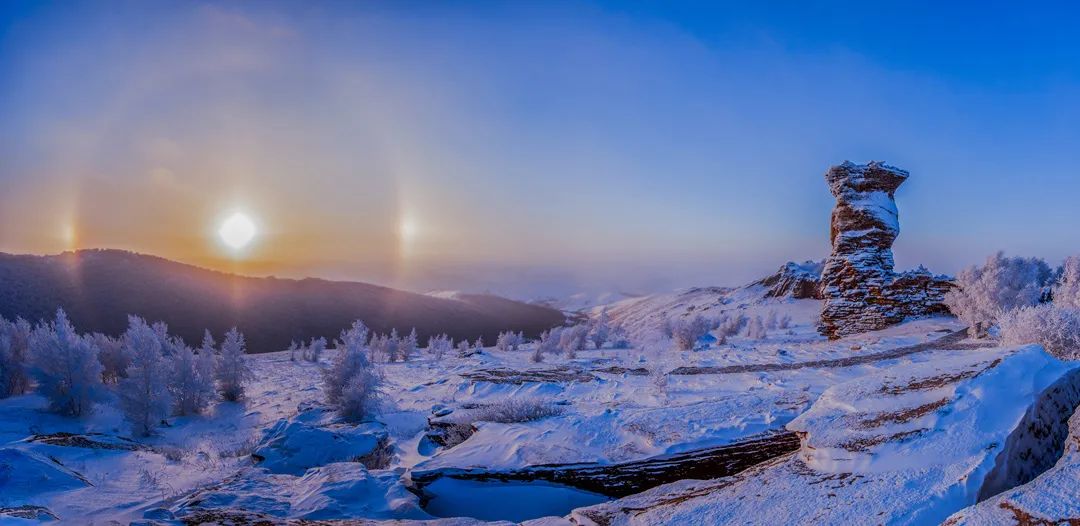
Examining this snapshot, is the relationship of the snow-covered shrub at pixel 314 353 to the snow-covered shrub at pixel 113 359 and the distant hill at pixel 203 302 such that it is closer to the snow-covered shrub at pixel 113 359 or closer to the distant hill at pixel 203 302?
the snow-covered shrub at pixel 113 359

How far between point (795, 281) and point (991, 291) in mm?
26216

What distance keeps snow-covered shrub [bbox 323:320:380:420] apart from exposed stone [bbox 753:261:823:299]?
110ft

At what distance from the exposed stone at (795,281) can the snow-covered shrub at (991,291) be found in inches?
704

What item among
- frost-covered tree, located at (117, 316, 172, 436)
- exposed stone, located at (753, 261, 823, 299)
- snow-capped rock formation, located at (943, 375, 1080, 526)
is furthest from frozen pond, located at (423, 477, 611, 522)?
exposed stone, located at (753, 261, 823, 299)

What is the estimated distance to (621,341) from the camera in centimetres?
2688

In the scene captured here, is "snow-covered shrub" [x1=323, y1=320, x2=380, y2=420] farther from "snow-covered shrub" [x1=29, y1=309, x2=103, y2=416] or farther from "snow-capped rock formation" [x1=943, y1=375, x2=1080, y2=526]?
"snow-capped rock formation" [x1=943, y1=375, x2=1080, y2=526]

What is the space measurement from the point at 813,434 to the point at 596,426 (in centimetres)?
267

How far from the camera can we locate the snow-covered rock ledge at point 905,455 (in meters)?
3.34

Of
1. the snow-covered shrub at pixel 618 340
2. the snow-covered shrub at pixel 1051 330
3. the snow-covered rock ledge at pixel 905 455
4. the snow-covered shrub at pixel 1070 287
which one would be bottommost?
the snow-covered shrub at pixel 618 340

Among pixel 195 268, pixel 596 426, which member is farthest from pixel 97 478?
pixel 195 268

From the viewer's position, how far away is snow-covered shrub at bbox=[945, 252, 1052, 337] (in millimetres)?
15797

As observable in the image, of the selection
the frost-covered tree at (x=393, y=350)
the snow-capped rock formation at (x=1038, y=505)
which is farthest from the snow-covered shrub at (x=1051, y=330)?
the frost-covered tree at (x=393, y=350)

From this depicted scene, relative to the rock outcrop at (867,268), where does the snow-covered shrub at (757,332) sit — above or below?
below

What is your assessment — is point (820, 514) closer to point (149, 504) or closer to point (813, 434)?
point (813, 434)
